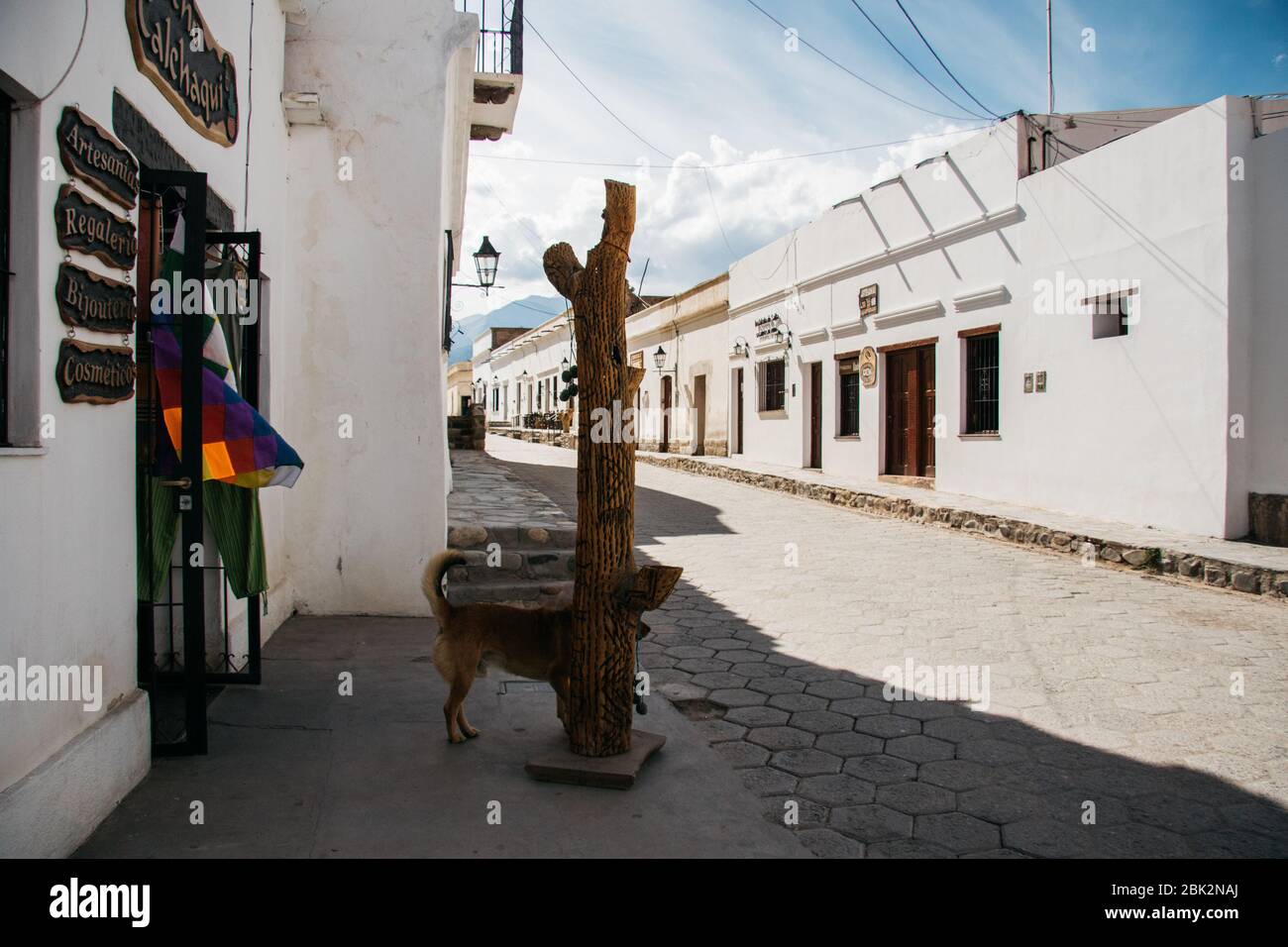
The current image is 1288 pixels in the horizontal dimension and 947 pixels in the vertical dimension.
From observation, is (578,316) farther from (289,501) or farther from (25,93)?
(289,501)

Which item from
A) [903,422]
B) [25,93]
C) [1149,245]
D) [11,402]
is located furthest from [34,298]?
[903,422]

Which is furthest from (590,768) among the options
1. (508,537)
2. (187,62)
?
(508,537)

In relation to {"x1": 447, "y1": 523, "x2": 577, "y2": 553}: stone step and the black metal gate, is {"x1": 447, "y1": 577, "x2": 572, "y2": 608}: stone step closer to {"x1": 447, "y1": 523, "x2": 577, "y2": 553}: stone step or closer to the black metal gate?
{"x1": 447, "y1": 523, "x2": 577, "y2": 553}: stone step

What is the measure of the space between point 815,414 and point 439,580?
15441mm

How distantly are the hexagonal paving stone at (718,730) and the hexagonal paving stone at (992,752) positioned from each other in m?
0.99

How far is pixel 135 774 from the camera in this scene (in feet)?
11.2

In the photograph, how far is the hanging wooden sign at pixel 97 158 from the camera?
Result: 295cm

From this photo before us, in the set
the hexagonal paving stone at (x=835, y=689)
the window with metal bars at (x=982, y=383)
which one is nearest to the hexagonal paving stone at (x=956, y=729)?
the hexagonal paving stone at (x=835, y=689)

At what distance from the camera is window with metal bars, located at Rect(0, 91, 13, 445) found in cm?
274

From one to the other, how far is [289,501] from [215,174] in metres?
2.37

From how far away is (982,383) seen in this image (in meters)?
13.2

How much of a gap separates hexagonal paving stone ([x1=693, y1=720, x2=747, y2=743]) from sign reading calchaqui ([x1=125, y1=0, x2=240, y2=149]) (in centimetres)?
371

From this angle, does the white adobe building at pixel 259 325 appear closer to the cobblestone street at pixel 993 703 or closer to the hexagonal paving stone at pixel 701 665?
the hexagonal paving stone at pixel 701 665

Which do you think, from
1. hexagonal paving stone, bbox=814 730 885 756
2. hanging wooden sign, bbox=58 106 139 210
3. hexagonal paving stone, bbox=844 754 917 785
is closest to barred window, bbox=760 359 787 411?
hexagonal paving stone, bbox=814 730 885 756
